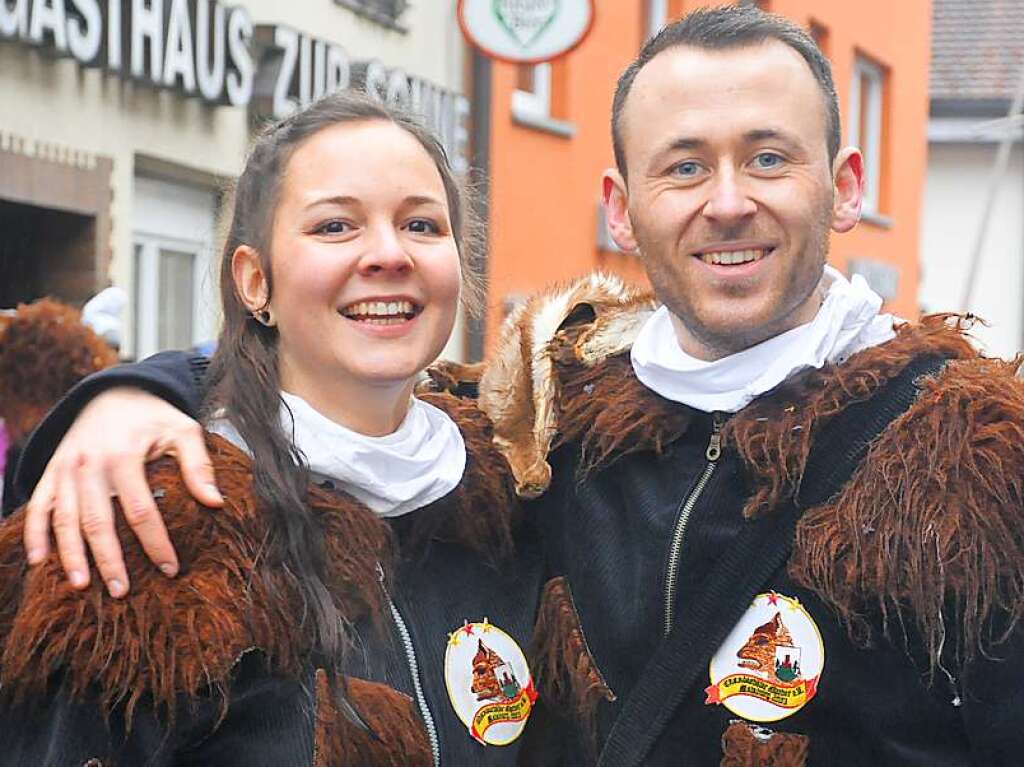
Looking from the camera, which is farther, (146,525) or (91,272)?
(91,272)

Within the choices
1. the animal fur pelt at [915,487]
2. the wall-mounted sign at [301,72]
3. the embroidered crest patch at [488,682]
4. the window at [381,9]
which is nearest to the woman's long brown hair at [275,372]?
the embroidered crest patch at [488,682]

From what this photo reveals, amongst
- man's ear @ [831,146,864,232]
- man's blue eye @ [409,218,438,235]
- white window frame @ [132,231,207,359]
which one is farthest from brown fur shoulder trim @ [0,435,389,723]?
white window frame @ [132,231,207,359]

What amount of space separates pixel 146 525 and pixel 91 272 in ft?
20.6

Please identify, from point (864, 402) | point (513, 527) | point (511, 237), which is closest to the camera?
point (864, 402)

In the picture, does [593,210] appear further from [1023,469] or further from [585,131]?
[1023,469]

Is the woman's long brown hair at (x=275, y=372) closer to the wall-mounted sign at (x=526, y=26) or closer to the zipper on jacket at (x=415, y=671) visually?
the zipper on jacket at (x=415, y=671)

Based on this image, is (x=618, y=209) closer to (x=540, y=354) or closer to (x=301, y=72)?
(x=540, y=354)

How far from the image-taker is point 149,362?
3.18 meters

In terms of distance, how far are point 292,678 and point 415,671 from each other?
0.89 ft

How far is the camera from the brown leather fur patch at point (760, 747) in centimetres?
296

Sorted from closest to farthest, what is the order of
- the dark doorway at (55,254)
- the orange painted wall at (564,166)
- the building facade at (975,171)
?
the dark doorway at (55,254)
the orange painted wall at (564,166)
the building facade at (975,171)

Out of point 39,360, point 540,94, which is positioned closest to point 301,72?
point 540,94

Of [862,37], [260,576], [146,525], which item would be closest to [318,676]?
[260,576]

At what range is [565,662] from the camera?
3.25m
